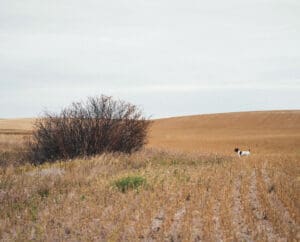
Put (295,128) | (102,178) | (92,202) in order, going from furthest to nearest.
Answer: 1. (295,128)
2. (102,178)
3. (92,202)

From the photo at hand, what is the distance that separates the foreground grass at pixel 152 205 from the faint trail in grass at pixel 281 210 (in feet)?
0.04

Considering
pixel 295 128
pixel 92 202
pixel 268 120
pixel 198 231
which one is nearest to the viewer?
pixel 198 231

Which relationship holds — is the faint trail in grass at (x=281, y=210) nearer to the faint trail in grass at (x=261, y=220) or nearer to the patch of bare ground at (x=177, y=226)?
the faint trail in grass at (x=261, y=220)

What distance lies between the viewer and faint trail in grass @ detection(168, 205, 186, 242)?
7.27 m

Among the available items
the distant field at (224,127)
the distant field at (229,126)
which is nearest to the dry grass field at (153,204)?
the distant field at (229,126)

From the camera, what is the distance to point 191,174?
13336 millimetres

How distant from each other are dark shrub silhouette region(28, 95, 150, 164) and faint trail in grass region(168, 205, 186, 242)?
430 inches

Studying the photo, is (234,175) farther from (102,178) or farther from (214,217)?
(214,217)

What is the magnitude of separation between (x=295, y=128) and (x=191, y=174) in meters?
43.9

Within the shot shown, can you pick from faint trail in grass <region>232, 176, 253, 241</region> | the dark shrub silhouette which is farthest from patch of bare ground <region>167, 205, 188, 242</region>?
the dark shrub silhouette

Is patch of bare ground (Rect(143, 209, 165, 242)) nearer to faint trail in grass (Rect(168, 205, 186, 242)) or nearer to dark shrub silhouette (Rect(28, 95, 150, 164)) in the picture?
faint trail in grass (Rect(168, 205, 186, 242))

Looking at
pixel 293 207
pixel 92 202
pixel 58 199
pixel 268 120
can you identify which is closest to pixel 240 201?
pixel 293 207

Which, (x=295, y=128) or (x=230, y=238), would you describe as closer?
(x=230, y=238)

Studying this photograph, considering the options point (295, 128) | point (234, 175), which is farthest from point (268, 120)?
point (234, 175)
